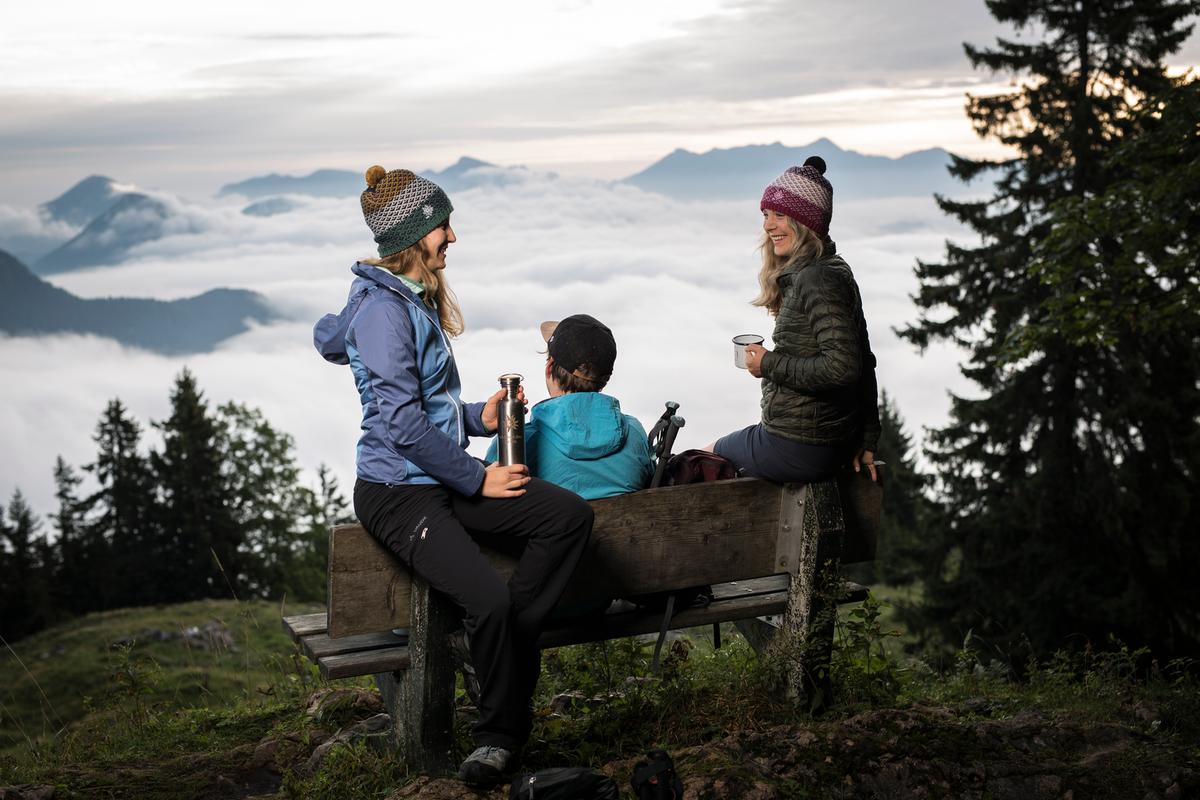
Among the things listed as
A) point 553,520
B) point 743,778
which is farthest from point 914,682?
point 553,520

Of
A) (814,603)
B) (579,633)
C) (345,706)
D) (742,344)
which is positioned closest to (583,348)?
(742,344)

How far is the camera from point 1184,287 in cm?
1237

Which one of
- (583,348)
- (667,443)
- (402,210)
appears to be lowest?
(667,443)

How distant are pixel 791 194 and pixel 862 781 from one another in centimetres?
217

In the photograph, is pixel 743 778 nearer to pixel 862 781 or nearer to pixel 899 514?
pixel 862 781

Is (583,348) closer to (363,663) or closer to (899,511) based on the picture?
(363,663)

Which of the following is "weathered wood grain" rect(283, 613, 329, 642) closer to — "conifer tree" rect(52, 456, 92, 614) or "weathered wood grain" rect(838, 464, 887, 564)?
"weathered wood grain" rect(838, 464, 887, 564)

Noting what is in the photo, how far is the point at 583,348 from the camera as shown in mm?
3939

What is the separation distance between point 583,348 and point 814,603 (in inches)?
55.5

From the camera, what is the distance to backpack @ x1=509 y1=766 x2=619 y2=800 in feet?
11.4

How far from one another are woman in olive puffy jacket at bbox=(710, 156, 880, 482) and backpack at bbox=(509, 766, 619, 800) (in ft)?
4.46

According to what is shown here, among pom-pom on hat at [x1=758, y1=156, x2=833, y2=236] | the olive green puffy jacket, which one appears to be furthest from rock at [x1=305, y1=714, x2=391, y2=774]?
pom-pom on hat at [x1=758, y1=156, x2=833, y2=236]

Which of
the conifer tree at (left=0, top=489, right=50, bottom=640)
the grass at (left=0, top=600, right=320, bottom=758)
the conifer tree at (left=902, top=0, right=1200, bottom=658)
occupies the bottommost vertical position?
the conifer tree at (left=0, top=489, right=50, bottom=640)

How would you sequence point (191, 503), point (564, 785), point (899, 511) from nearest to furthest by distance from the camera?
point (564, 785) → point (899, 511) → point (191, 503)
